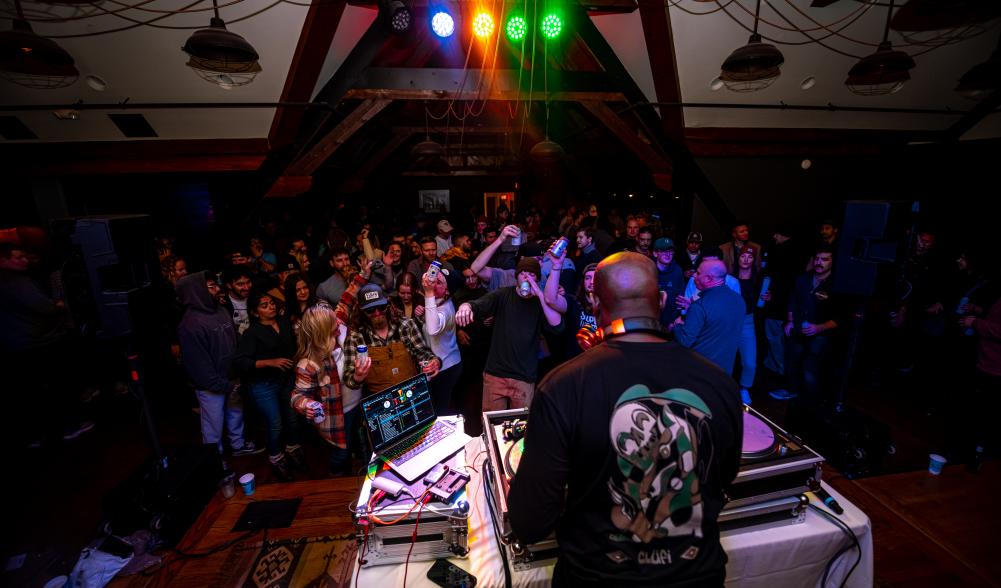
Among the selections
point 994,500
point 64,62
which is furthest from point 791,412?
point 64,62

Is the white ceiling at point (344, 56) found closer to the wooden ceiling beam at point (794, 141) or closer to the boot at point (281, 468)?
the wooden ceiling beam at point (794, 141)

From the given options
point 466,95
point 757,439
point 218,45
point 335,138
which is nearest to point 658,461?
point 757,439

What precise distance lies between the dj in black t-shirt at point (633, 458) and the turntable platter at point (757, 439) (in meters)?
0.44

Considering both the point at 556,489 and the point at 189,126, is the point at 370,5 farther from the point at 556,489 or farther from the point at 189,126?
the point at 556,489

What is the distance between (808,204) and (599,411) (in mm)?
7544

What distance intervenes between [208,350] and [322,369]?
3.44 ft

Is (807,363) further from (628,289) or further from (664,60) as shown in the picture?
(628,289)

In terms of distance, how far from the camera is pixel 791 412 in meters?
3.12

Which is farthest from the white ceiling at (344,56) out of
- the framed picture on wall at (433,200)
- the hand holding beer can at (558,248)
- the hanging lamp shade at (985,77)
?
the framed picture on wall at (433,200)

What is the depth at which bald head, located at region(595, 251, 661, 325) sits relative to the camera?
3.83ft

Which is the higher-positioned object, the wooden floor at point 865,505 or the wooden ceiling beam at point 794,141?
the wooden ceiling beam at point 794,141

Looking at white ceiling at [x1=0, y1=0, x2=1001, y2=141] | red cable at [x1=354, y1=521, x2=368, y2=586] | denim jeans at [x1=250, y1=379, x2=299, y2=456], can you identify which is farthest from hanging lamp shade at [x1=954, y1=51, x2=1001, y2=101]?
denim jeans at [x1=250, y1=379, x2=299, y2=456]

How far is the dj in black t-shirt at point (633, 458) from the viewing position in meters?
1.07

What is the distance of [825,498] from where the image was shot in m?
1.70
